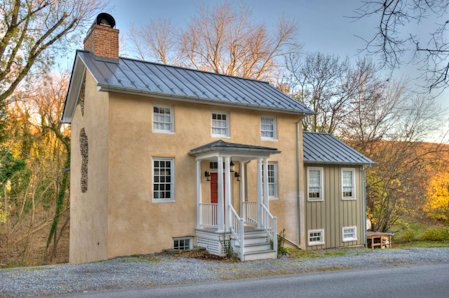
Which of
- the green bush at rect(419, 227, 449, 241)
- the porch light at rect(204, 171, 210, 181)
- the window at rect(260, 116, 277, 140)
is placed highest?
the window at rect(260, 116, 277, 140)

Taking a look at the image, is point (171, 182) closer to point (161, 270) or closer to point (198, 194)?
point (198, 194)

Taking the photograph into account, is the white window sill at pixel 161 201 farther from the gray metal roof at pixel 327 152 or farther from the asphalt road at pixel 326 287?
the gray metal roof at pixel 327 152

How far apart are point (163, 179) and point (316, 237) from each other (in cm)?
811

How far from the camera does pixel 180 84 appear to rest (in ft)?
52.0

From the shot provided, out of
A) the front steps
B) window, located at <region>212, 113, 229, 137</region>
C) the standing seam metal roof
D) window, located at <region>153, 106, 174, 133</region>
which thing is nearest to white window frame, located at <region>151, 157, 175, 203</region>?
window, located at <region>153, 106, 174, 133</region>

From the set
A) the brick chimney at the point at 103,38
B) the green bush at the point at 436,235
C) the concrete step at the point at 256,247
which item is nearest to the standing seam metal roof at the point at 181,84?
the brick chimney at the point at 103,38

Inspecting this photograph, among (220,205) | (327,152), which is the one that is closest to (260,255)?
(220,205)

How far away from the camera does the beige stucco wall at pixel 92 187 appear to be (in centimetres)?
1380

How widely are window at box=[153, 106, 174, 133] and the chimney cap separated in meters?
4.40

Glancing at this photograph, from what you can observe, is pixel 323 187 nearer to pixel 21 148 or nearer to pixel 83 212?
pixel 83 212

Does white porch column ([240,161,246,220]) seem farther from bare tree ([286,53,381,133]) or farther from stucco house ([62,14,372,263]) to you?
bare tree ([286,53,381,133])

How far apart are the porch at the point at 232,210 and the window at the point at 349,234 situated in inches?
227

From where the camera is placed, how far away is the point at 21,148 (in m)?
24.8

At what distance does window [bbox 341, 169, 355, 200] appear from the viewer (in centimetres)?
1975
